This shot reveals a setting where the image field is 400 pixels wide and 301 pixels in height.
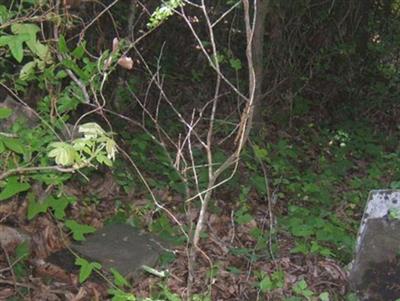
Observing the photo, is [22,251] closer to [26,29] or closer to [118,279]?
[118,279]

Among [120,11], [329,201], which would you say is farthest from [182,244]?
[120,11]

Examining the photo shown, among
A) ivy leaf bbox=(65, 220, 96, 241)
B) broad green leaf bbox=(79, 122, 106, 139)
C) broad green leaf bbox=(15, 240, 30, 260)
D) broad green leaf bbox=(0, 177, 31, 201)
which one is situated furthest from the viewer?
ivy leaf bbox=(65, 220, 96, 241)

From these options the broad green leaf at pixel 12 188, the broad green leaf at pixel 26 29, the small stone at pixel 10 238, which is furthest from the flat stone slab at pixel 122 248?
the broad green leaf at pixel 26 29

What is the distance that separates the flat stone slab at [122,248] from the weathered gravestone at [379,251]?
1304 millimetres

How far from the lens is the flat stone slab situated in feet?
13.0

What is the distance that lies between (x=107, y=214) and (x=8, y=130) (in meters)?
1.03

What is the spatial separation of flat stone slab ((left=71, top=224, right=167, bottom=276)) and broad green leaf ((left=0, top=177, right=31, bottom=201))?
0.69m

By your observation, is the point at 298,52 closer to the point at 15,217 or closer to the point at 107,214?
the point at 107,214

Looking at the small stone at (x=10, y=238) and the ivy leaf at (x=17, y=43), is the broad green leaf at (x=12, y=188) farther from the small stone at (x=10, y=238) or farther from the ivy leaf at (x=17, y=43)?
the ivy leaf at (x=17, y=43)

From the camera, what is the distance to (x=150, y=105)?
6684 mm

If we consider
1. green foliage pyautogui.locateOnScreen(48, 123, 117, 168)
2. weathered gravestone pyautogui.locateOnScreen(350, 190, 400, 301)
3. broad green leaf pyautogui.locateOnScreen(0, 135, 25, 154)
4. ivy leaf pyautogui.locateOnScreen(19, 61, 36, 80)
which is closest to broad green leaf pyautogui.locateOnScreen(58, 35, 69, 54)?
ivy leaf pyautogui.locateOnScreen(19, 61, 36, 80)

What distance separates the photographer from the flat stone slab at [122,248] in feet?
13.0

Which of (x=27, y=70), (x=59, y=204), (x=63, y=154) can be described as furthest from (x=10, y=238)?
(x=63, y=154)

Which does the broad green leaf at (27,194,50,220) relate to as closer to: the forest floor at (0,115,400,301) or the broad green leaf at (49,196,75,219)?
the broad green leaf at (49,196,75,219)
